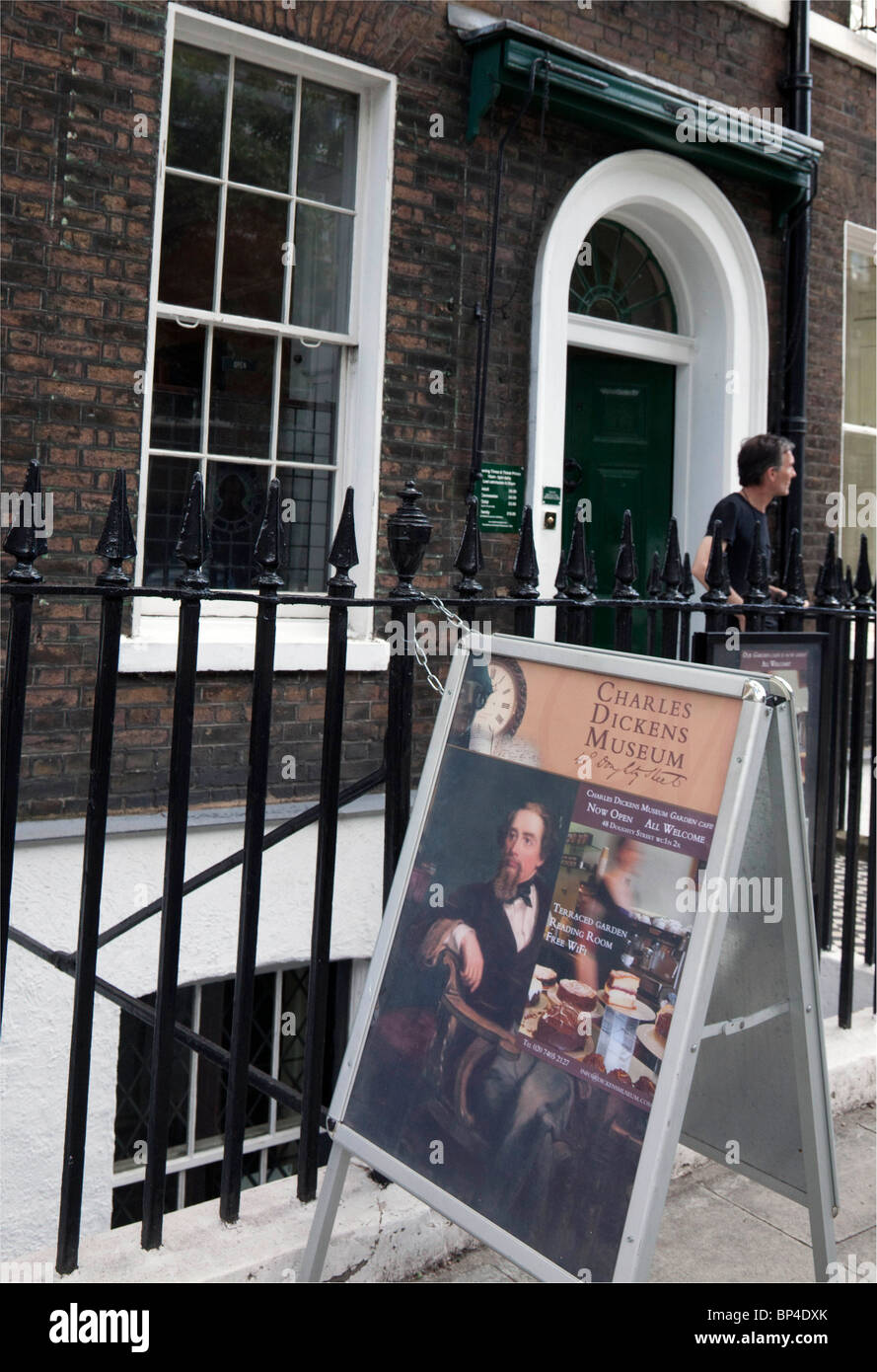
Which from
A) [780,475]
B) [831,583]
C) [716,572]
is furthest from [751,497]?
[716,572]

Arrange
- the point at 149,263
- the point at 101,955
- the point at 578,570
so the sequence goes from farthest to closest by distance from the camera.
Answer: the point at 149,263 → the point at 101,955 → the point at 578,570

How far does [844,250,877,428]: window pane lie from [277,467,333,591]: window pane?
4.47m

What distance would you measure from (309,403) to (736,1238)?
4147mm

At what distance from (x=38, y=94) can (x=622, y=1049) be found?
438 cm

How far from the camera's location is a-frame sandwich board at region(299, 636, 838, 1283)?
1876 millimetres

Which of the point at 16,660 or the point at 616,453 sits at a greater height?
the point at 616,453

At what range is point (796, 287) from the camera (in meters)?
7.75

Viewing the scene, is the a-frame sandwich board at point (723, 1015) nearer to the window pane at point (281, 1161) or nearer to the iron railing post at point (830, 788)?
the iron railing post at point (830, 788)

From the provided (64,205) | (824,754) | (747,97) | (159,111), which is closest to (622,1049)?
(824,754)

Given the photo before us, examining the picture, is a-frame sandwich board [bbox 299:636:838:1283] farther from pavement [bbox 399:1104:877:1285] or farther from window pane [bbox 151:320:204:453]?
window pane [bbox 151:320:204:453]

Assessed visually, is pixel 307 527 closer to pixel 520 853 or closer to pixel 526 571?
pixel 526 571

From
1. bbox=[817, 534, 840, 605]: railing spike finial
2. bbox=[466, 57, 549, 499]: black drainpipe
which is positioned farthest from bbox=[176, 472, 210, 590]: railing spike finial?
bbox=[466, 57, 549, 499]: black drainpipe

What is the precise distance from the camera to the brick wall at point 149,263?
4754mm

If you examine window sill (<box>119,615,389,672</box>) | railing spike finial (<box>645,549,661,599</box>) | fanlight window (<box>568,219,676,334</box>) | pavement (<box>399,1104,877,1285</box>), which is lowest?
pavement (<box>399,1104,877,1285</box>)
